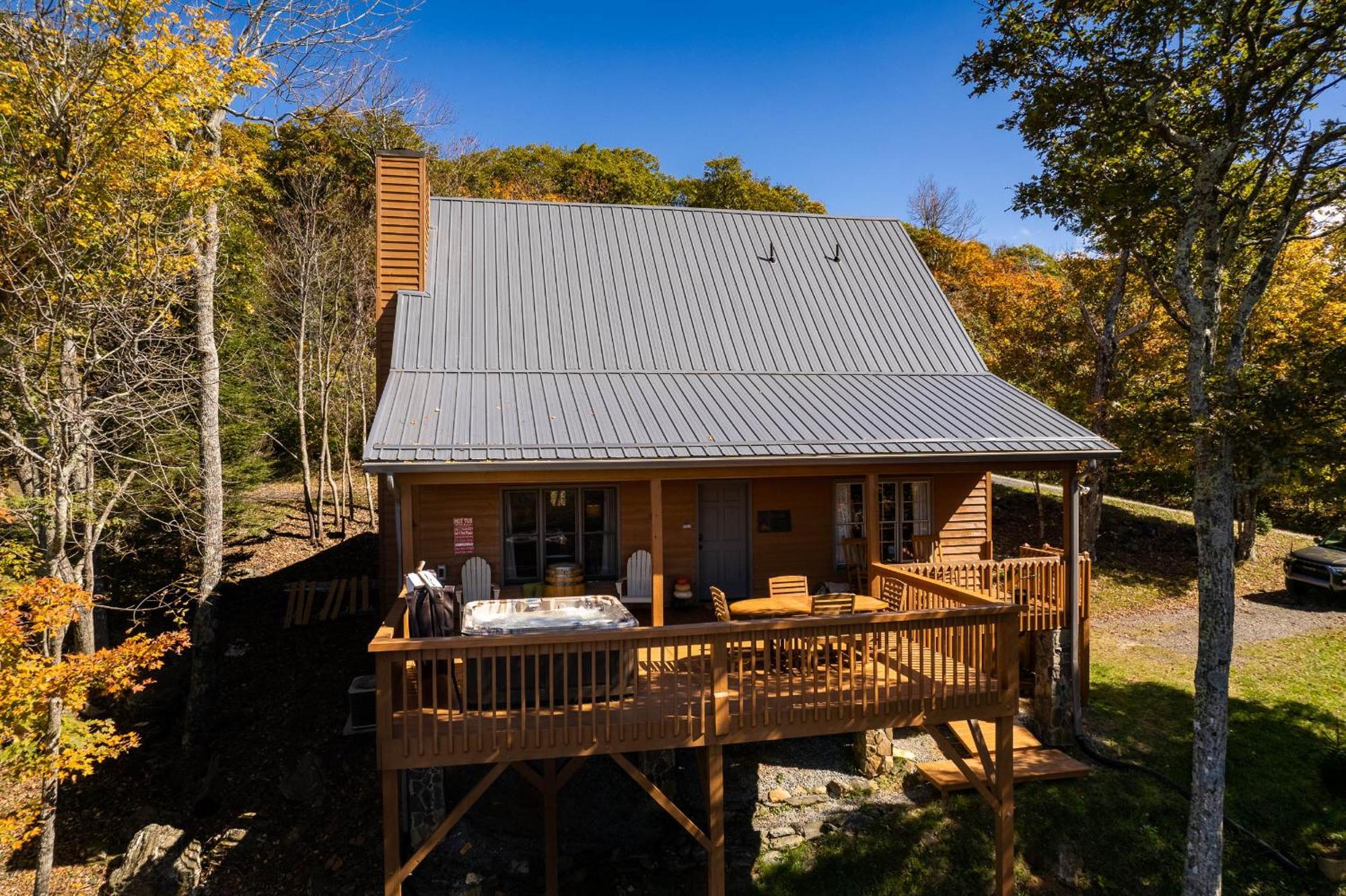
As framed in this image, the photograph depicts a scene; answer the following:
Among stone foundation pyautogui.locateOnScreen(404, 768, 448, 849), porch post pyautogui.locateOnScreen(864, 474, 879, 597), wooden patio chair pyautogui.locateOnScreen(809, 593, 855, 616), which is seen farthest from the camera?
porch post pyautogui.locateOnScreen(864, 474, 879, 597)

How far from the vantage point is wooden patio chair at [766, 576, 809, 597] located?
Result: 908 centimetres

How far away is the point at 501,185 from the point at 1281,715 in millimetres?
29376

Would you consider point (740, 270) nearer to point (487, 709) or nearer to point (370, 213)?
point (487, 709)

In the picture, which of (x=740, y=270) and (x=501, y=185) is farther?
(x=501, y=185)

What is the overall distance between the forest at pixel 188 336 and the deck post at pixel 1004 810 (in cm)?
388

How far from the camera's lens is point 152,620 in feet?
46.8

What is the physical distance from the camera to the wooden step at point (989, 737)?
973 cm

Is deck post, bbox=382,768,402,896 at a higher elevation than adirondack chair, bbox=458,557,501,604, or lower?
lower

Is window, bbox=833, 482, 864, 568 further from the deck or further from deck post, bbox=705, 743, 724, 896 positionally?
deck post, bbox=705, 743, 724, 896

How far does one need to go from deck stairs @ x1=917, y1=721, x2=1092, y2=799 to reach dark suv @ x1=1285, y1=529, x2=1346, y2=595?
11.3 m

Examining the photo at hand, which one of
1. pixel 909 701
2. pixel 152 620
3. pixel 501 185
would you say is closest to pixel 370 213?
pixel 501 185

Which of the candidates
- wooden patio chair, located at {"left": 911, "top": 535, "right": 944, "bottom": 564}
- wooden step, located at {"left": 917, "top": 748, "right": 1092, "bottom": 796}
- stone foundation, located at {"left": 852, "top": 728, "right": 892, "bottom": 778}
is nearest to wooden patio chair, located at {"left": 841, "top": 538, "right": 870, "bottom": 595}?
wooden patio chair, located at {"left": 911, "top": 535, "right": 944, "bottom": 564}

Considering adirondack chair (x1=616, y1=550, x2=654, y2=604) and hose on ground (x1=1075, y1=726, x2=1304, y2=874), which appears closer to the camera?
hose on ground (x1=1075, y1=726, x2=1304, y2=874)

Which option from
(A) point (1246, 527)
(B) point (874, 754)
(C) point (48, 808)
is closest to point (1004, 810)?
(B) point (874, 754)
